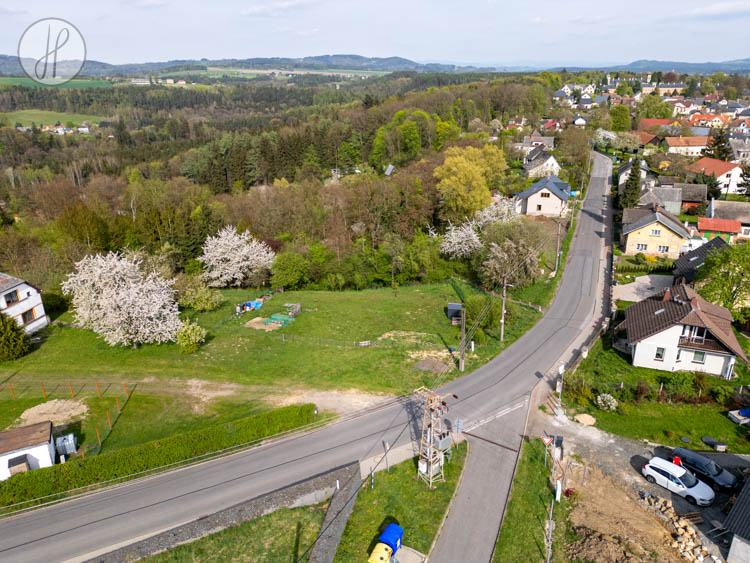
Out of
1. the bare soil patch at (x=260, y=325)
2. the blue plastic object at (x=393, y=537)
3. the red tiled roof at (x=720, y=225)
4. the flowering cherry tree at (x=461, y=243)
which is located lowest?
the bare soil patch at (x=260, y=325)

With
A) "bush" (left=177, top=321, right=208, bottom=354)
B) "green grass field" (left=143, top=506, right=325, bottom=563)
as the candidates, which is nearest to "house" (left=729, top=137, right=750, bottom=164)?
"bush" (left=177, top=321, right=208, bottom=354)

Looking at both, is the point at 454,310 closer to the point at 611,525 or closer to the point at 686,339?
the point at 686,339

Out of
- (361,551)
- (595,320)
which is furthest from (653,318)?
(361,551)

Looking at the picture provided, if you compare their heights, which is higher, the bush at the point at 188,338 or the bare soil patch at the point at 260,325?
the bush at the point at 188,338

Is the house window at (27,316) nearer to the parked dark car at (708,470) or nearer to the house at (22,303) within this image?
the house at (22,303)

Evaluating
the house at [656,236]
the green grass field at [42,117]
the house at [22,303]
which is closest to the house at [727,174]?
the house at [656,236]

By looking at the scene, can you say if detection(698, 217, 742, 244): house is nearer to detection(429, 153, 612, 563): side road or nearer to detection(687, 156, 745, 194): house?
detection(687, 156, 745, 194): house

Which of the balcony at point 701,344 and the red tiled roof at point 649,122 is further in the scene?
the red tiled roof at point 649,122

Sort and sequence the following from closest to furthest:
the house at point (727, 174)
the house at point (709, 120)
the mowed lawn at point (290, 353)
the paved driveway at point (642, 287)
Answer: the mowed lawn at point (290, 353) → the paved driveway at point (642, 287) → the house at point (727, 174) → the house at point (709, 120)
